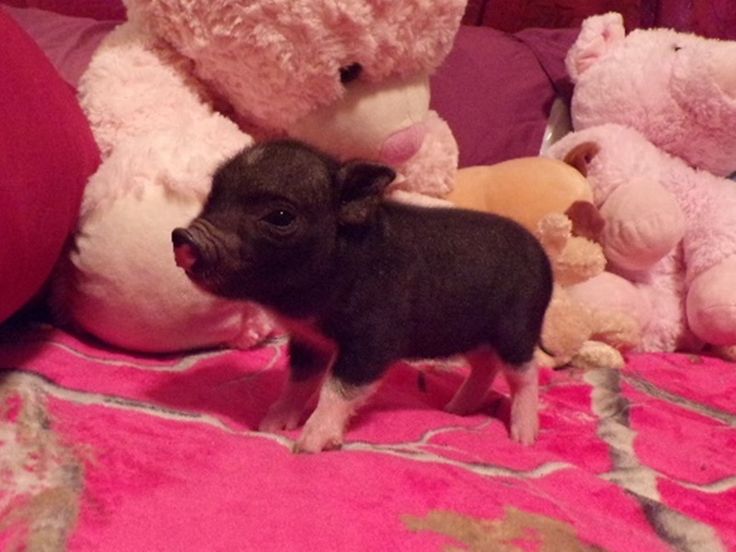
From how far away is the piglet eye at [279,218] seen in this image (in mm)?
854

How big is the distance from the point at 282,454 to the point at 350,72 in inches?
23.3

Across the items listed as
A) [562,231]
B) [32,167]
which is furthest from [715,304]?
[32,167]

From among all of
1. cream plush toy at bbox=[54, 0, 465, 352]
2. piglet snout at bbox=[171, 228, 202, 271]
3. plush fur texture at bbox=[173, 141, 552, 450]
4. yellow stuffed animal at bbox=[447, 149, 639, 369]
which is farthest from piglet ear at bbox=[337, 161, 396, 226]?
yellow stuffed animal at bbox=[447, 149, 639, 369]

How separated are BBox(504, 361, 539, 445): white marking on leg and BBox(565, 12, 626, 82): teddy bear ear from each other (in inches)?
37.3

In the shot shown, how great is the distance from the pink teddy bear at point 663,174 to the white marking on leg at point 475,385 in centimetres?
45

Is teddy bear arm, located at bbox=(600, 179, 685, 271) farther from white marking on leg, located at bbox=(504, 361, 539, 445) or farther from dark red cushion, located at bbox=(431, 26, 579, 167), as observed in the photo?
white marking on leg, located at bbox=(504, 361, 539, 445)

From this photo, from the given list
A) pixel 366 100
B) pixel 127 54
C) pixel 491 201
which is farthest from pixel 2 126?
pixel 491 201

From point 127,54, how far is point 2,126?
36 cm

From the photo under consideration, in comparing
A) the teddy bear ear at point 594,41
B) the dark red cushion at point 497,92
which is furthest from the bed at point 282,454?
the teddy bear ear at point 594,41

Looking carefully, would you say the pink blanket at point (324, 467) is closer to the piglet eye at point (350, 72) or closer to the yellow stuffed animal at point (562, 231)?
the yellow stuffed animal at point (562, 231)

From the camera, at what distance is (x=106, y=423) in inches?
36.5

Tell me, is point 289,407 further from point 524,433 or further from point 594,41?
point 594,41

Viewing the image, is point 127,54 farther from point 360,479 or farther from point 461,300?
point 360,479

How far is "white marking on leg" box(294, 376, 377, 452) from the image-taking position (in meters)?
0.94
